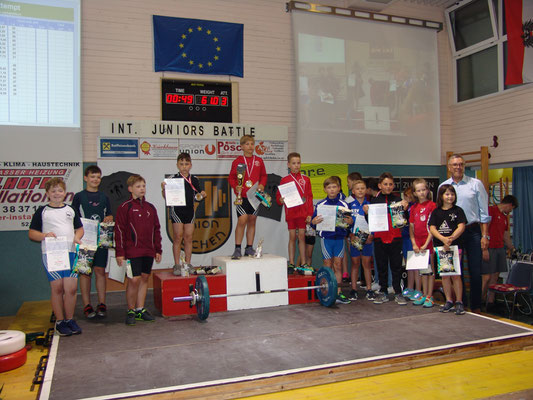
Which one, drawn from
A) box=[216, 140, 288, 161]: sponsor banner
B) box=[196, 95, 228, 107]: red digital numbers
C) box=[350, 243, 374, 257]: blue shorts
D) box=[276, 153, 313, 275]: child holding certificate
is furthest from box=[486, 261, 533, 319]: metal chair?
box=[196, 95, 228, 107]: red digital numbers

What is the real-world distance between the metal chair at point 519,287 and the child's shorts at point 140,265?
4164 mm

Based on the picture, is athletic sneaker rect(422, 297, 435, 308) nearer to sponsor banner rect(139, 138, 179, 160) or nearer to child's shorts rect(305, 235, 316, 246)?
child's shorts rect(305, 235, 316, 246)

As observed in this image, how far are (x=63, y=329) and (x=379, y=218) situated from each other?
3164mm

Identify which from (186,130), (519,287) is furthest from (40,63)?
(519,287)

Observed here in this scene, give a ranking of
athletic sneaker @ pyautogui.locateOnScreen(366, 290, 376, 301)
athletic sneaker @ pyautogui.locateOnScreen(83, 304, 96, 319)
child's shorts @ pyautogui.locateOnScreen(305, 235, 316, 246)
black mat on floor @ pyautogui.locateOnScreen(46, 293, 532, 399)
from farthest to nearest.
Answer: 1. child's shorts @ pyautogui.locateOnScreen(305, 235, 316, 246)
2. athletic sneaker @ pyautogui.locateOnScreen(366, 290, 376, 301)
3. athletic sneaker @ pyautogui.locateOnScreen(83, 304, 96, 319)
4. black mat on floor @ pyautogui.locateOnScreen(46, 293, 532, 399)

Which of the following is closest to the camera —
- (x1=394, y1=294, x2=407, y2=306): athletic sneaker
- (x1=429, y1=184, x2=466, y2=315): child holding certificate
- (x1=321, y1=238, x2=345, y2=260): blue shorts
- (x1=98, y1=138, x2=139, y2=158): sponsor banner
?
(x1=429, y1=184, x2=466, y2=315): child holding certificate

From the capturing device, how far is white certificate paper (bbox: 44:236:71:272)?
3.61 metres

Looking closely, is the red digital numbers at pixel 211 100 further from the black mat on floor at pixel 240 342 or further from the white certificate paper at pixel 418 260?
the white certificate paper at pixel 418 260

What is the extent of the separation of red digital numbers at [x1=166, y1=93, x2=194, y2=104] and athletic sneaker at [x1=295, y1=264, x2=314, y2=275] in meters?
2.83

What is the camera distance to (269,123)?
6.78 m

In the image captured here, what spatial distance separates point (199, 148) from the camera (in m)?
6.29

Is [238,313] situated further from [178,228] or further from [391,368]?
[391,368]

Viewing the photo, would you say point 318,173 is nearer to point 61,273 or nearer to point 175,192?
point 175,192

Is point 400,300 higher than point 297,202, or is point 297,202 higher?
point 297,202
